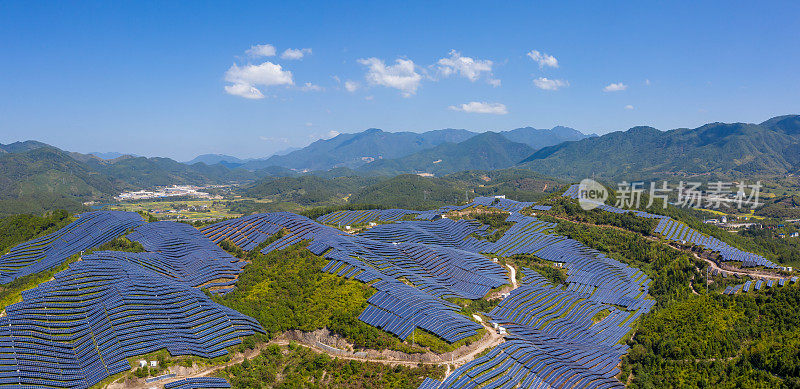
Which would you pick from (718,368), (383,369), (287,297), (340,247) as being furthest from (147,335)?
(718,368)

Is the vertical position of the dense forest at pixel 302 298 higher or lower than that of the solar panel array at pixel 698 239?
lower

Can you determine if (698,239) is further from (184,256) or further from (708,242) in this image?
(184,256)

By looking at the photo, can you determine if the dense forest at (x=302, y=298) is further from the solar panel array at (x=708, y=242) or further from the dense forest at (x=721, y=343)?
the solar panel array at (x=708, y=242)

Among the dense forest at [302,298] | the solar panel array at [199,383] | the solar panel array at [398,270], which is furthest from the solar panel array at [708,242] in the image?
the solar panel array at [199,383]

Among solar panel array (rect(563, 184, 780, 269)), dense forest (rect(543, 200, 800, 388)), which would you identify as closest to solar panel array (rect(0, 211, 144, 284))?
dense forest (rect(543, 200, 800, 388))

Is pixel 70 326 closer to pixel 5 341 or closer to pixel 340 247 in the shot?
A: pixel 5 341

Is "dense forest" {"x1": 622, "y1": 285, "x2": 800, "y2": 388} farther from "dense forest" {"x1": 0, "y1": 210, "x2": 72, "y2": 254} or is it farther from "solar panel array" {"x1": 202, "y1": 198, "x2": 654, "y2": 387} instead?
"dense forest" {"x1": 0, "y1": 210, "x2": 72, "y2": 254}
